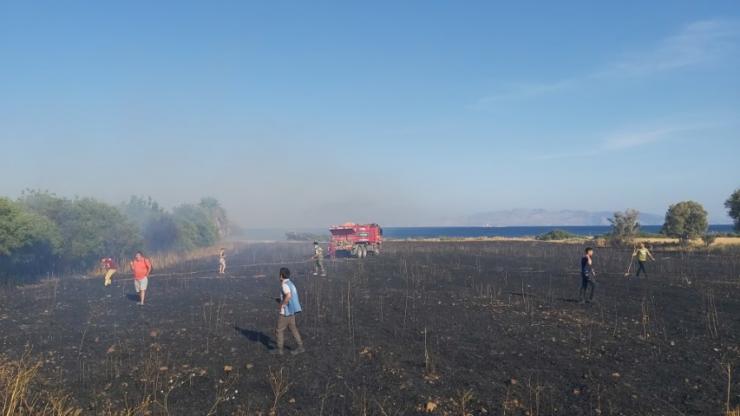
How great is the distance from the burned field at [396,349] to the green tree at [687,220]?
2942 cm

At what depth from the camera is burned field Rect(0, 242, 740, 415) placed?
29.2 ft

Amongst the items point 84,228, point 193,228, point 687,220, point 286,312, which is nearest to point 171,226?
point 193,228

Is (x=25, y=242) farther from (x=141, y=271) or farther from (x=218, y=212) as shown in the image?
(x=218, y=212)

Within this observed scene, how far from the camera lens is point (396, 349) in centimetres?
1196

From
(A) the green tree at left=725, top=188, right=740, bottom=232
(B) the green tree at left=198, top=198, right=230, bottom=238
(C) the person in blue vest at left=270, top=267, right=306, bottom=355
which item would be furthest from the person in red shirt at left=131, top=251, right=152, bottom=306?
(B) the green tree at left=198, top=198, right=230, bottom=238

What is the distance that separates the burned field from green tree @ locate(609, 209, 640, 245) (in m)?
32.8

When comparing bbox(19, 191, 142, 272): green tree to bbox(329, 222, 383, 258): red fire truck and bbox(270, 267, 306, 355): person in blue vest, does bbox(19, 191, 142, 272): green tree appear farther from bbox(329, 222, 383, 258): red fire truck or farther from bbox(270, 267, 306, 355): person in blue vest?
bbox(270, 267, 306, 355): person in blue vest

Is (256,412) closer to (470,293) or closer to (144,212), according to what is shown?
(470,293)

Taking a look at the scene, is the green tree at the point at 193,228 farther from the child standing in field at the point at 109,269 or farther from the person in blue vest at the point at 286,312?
the person in blue vest at the point at 286,312

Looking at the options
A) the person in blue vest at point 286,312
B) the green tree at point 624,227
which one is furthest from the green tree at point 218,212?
the person in blue vest at point 286,312

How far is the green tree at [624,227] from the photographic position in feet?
174

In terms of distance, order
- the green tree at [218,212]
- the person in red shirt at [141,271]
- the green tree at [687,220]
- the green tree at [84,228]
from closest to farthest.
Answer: the person in red shirt at [141,271] < the green tree at [84,228] < the green tree at [687,220] < the green tree at [218,212]

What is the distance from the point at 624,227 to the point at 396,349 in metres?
49.5

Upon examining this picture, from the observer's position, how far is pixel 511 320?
49.6 ft
